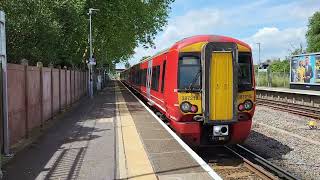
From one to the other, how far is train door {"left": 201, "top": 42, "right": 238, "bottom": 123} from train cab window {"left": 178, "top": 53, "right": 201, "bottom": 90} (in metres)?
0.38

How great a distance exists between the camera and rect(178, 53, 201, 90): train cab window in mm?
12089

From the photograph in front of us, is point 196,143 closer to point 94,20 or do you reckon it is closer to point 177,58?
point 177,58

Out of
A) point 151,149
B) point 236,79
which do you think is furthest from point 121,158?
point 236,79

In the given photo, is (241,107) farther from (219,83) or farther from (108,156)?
(108,156)

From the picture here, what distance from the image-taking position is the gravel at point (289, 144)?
1172cm

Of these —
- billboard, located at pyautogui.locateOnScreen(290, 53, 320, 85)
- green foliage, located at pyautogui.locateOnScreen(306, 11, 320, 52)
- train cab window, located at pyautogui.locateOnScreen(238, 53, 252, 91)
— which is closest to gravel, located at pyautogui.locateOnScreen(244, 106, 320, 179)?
train cab window, located at pyautogui.locateOnScreen(238, 53, 252, 91)

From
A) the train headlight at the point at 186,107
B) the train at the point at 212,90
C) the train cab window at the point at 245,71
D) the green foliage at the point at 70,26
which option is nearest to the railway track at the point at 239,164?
the train at the point at 212,90

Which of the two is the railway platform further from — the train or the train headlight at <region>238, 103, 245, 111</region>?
the train headlight at <region>238, 103, 245, 111</region>

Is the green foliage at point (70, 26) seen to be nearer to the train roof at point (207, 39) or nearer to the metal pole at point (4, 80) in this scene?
the train roof at point (207, 39)

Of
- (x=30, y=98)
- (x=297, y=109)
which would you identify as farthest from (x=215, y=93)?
(x=297, y=109)

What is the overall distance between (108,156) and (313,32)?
6613 cm

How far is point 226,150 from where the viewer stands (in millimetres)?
13711

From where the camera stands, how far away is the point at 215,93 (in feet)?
38.4

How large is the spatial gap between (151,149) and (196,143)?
151 centimetres
